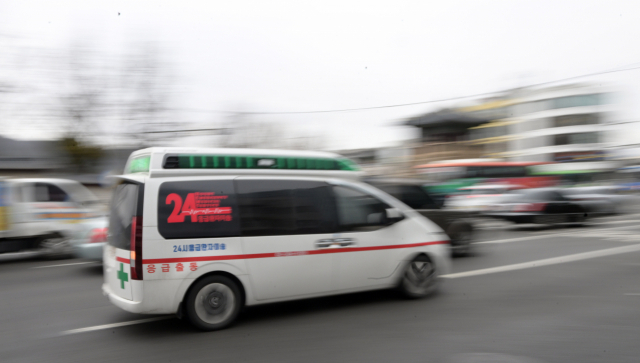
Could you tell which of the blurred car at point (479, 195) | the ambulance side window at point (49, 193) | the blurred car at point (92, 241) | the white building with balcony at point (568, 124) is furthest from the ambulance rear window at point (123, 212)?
Answer: the white building with balcony at point (568, 124)

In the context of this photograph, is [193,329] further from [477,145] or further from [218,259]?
[477,145]

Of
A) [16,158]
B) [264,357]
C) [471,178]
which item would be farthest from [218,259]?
[16,158]

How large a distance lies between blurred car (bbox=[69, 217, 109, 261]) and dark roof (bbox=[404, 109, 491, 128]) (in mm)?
37826

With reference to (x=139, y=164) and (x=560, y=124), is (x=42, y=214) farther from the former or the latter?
(x=560, y=124)

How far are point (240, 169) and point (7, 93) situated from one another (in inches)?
642

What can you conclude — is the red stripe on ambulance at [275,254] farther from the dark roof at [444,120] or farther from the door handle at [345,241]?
the dark roof at [444,120]

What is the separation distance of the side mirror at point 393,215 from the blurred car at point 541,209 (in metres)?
11.4

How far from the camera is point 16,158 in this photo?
3431 cm

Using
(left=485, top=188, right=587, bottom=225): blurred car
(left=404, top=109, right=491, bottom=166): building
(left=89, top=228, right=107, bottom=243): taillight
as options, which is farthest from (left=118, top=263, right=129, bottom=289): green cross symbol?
(left=404, top=109, right=491, bottom=166): building

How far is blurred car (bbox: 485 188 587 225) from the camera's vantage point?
1639 centimetres

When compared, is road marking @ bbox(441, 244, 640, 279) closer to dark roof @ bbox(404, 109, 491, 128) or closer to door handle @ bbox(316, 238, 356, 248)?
door handle @ bbox(316, 238, 356, 248)

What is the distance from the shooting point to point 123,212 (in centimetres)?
536

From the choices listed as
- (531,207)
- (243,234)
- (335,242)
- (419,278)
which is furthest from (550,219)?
(243,234)

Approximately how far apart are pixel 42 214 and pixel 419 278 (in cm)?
874
